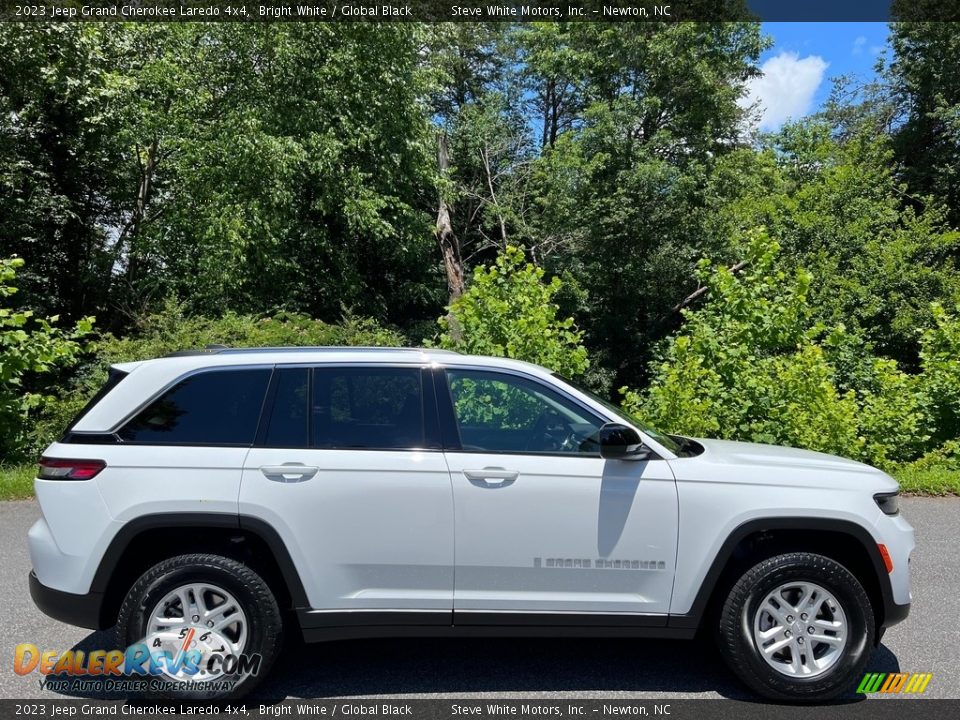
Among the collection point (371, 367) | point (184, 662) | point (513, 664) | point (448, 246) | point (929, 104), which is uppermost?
point (929, 104)

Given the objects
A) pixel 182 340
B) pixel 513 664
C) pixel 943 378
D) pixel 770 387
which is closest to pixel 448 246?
pixel 182 340

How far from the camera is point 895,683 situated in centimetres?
411

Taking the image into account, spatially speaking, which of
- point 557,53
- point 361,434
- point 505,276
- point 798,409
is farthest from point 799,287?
point 557,53

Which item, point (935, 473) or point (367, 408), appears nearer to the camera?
point (367, 408)

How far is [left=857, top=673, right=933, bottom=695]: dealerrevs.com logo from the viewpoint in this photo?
4.03 m

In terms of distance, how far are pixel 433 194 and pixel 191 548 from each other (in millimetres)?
21837

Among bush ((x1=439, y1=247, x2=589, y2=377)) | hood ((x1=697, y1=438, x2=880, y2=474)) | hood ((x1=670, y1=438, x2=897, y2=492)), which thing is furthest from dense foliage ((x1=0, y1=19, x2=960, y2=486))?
hood ((x1=670, y1=438, x2=897, y2=492))

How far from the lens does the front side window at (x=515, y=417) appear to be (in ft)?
13.6

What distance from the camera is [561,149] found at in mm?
23641

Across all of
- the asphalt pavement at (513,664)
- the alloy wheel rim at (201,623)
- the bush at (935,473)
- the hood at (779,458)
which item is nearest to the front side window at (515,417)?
the hood at (779,458)

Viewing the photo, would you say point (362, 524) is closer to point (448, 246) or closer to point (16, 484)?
point (16, 484)

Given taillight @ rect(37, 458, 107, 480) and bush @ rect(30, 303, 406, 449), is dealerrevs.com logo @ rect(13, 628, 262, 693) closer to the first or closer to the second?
taillight @ rect(37, 458, 107, 480)

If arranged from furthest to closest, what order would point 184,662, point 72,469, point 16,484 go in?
point 16,484 < point 72,469 < point 184,662

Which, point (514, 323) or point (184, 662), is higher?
point (514, 323)
